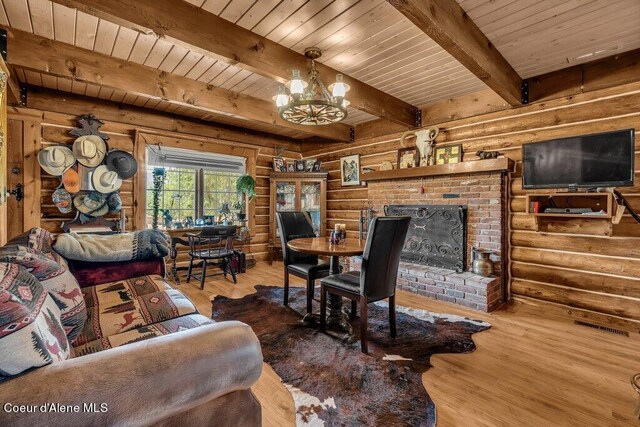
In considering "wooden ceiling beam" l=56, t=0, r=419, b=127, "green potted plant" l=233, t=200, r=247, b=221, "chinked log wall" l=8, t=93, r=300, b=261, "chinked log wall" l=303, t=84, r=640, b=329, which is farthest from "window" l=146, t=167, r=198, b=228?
"chinked log wall" l=303, t=84, r=640, b=329

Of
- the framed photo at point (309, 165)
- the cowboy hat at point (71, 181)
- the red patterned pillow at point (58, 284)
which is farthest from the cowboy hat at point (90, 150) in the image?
the framed photo at point (309, 165)

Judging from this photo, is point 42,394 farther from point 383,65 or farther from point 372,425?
point 383,65

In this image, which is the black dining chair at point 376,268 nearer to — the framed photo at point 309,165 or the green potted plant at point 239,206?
the green potted plant at point 239,206

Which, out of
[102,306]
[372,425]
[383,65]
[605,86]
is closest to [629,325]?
[605,86]

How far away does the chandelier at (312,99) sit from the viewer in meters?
2.30

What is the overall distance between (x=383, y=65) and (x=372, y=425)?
290 cm

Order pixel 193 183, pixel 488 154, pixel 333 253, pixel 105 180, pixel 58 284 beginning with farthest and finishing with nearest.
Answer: pixel 193 183
pixel 105 180
pixel 488 154
pixel 333 253
pixel 58 284

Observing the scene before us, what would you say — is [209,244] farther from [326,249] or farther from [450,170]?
[450,170]

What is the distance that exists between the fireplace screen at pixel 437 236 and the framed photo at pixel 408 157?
62 centimetres

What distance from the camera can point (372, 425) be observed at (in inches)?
59.6

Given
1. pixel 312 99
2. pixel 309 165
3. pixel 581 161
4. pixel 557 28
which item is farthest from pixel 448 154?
pixel 309 165

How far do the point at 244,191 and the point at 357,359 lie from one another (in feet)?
11.9

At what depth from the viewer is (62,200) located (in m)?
3.53

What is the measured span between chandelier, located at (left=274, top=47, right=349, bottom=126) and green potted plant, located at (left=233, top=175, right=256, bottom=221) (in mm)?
2512
